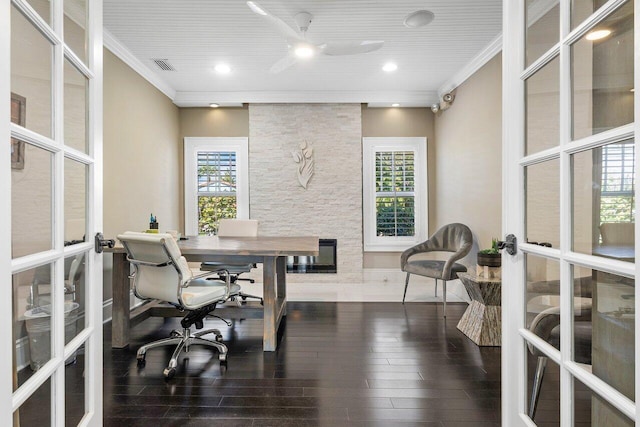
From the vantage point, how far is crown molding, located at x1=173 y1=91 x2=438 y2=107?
554 centimetres

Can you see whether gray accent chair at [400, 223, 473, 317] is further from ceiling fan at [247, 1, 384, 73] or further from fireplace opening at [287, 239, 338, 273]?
ceiling fan at [247, 1, 384, 73]

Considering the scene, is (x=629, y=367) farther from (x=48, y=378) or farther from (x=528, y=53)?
(x=48, y=378)

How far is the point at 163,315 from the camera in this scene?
10.9 ft

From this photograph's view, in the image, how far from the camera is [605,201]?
36.9 inches

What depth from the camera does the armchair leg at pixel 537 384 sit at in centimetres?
120

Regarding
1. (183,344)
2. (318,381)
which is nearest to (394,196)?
(318,381)

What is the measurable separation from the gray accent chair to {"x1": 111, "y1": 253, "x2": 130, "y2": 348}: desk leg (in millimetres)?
2868

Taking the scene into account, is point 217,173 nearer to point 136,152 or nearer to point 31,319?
point 136,152

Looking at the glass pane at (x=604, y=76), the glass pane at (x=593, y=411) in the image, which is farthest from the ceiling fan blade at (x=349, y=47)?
the glass pane at (x=593, y=411)

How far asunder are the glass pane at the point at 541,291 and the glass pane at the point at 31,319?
1.50 m

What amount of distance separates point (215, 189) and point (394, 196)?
2.91 metres

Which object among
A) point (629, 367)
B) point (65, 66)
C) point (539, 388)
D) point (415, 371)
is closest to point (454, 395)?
point (415, 371)

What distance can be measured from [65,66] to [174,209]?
4.69m

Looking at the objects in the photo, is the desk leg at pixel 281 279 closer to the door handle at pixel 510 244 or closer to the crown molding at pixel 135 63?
the door handle at pixel 510 244
